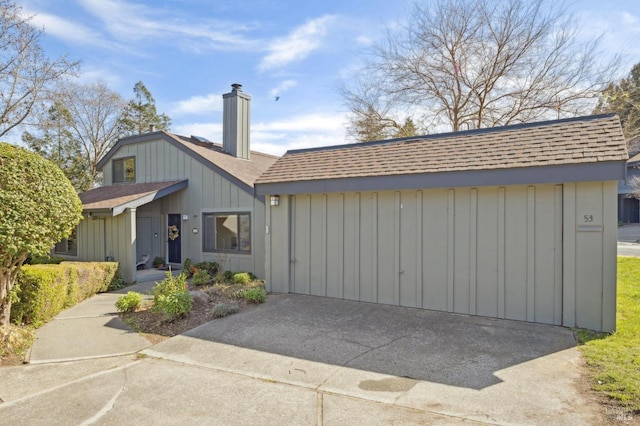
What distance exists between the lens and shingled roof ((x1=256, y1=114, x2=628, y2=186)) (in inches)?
227

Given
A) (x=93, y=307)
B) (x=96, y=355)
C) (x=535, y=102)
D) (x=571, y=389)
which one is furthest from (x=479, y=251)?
(x=535, y=102)

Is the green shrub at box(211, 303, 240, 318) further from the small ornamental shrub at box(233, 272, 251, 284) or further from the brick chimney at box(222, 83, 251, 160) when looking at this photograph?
the brick chimney at box(222, 83, 251, 160)

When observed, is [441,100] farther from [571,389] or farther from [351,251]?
[571,389]

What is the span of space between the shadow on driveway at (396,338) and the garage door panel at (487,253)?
0.96 ft

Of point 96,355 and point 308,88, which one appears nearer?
point 96,355

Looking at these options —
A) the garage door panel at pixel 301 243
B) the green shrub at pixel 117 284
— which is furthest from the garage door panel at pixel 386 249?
the green shrub at pixel 117 284

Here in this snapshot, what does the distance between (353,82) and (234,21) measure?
8.03 metres

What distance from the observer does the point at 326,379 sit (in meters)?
4.27

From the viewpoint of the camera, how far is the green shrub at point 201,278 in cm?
1003

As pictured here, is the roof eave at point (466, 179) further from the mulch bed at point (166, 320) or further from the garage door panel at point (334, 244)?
the mulch bed at point (166, 320)

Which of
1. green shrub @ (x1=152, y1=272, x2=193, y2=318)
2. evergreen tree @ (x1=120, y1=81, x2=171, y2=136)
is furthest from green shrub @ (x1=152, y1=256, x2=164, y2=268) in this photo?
evergreen tree @ (x1=120, y1=81, x2=171, y2=136)

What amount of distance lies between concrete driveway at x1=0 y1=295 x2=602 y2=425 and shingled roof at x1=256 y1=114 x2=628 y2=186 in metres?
2.66

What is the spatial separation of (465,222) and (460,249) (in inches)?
19.2

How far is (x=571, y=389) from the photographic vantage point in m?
3.86
